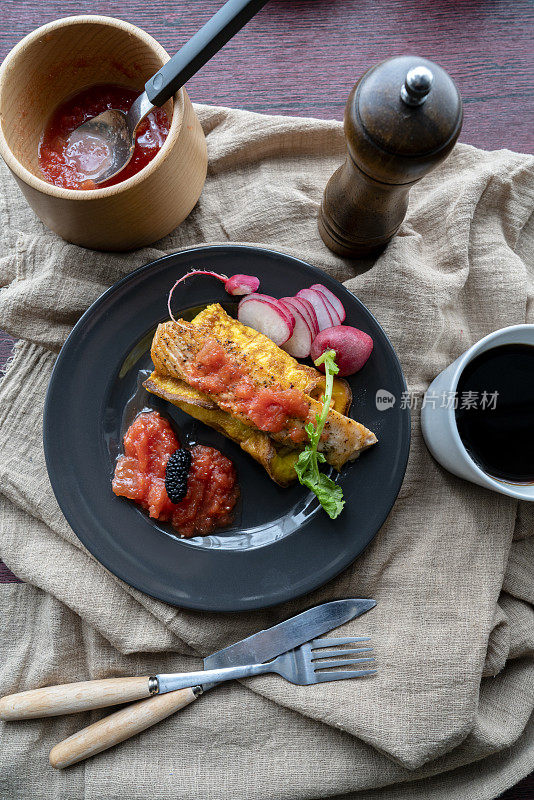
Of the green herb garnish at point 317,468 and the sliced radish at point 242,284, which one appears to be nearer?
the green herb garnish at point 317,468

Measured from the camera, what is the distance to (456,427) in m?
2.48

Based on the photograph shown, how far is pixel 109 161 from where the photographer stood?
2.66 metres

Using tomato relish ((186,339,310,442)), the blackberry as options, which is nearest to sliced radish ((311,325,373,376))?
tomato relish ((186,339,310,442))

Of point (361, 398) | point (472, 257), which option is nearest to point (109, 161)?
point (361, 398)

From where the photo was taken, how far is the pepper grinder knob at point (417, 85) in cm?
194

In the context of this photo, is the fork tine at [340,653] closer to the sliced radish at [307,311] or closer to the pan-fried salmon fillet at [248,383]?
the pan-fried salmon fillet at [248,383]

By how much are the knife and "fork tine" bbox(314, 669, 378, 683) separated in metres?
0.17

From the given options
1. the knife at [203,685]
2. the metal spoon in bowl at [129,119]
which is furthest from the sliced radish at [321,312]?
the knife at [203,685]

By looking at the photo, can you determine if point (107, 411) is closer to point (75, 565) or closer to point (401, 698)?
point (75, 565)

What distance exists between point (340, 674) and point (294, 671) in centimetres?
21

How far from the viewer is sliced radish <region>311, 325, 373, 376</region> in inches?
105

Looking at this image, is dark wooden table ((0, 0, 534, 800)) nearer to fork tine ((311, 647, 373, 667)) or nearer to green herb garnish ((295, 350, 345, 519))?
green herb garnish ((295, 350, 345, 519))

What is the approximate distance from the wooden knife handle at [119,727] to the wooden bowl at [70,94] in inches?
82.1

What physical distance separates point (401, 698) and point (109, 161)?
2699mm
